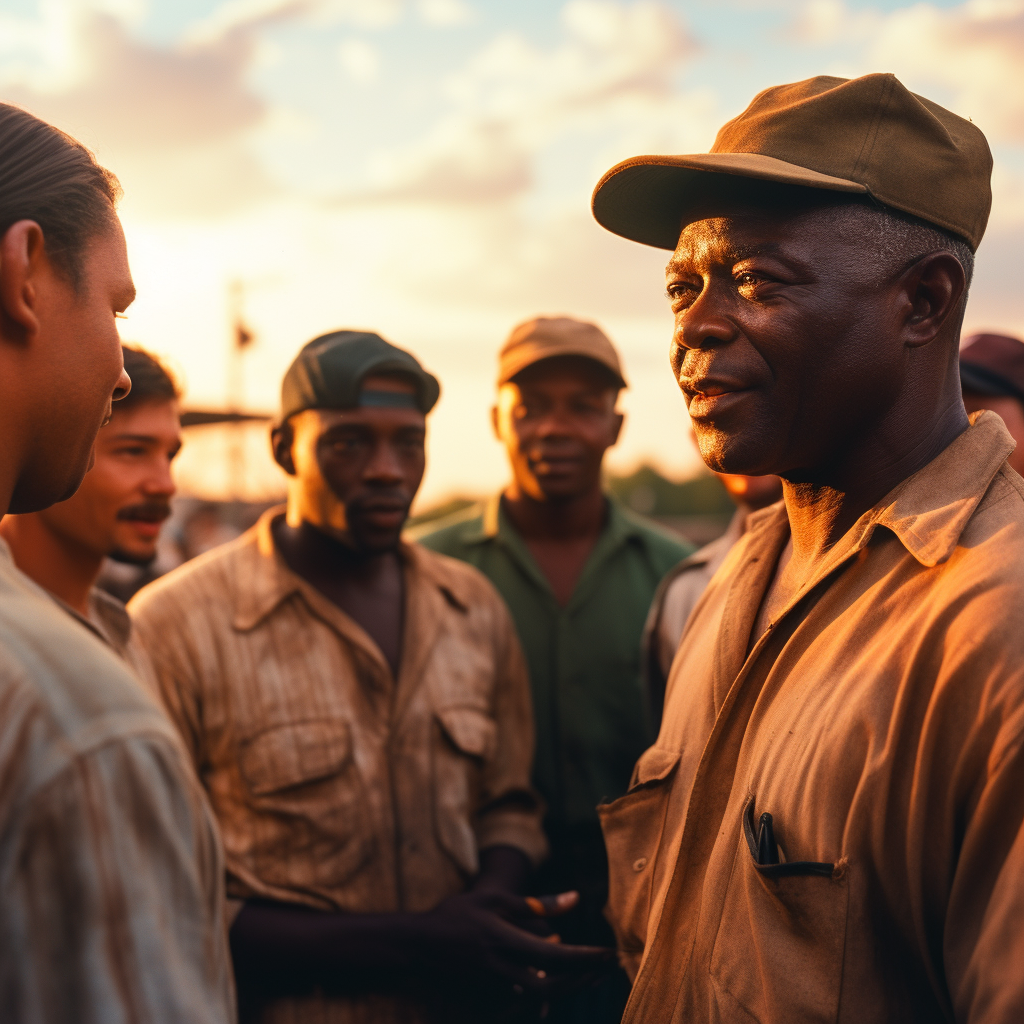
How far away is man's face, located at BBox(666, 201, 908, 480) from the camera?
1829 mm

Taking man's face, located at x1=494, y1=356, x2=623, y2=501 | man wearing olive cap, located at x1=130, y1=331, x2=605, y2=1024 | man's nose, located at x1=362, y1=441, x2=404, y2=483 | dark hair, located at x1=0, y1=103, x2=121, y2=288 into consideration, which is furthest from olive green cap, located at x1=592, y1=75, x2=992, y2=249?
man's face, located at x1=494, y1=356, x2=623, y2=501

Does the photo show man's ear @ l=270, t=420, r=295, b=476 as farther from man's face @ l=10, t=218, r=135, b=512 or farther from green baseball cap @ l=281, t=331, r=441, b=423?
man's face @ l=10, t=218, r=135, b=512

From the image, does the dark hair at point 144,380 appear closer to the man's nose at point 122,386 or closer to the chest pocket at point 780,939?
the man's nose at point 122,386

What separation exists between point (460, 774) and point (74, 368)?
2.24 m

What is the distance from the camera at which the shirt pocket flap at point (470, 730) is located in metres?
3.36

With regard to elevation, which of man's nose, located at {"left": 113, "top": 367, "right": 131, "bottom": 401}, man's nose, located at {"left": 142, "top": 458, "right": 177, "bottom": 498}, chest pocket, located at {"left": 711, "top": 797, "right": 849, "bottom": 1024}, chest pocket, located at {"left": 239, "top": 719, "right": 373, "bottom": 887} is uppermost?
man's nose, located at {"left": 113, "top": 367, "right": 131, "bottom": 401}

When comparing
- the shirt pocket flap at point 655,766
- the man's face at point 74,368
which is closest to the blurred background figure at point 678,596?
the shirt pocket flap at point 655,766

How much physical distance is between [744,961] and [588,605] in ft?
8.47

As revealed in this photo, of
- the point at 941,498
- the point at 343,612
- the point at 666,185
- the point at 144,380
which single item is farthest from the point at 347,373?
the point at 941,498

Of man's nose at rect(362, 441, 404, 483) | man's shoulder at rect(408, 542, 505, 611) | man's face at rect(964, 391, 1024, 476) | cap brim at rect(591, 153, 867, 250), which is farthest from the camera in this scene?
man's shoulder at rect(408, 542, 505, 611)

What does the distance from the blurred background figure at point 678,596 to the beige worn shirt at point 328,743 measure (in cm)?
63

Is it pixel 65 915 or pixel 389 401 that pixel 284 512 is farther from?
pixel 65 915

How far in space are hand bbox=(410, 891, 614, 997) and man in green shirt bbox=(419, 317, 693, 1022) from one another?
0.80 m

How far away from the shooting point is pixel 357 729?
10.6ft
